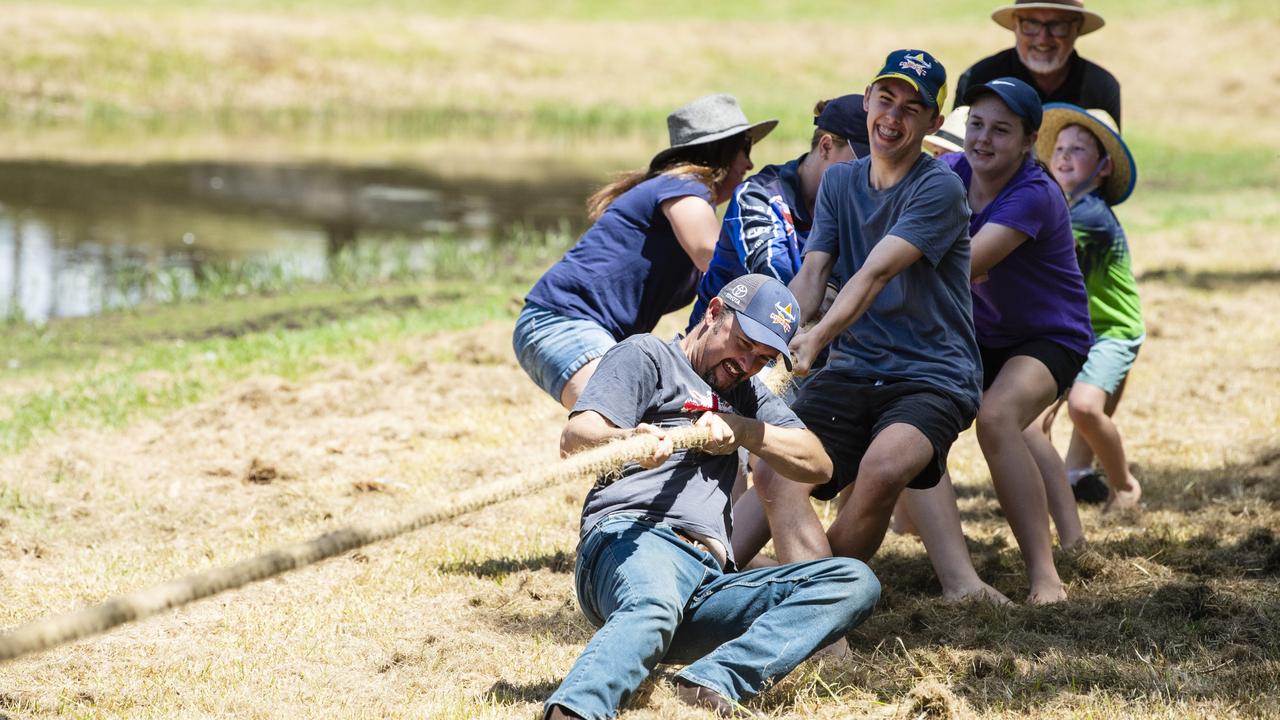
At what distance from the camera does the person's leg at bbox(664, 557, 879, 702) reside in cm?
412

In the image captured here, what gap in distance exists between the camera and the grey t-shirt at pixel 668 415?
416cm

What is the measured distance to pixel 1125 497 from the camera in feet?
21.3

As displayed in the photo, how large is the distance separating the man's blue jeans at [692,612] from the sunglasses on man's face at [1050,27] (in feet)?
11.9

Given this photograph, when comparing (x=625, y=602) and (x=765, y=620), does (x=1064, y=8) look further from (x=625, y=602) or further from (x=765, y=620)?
(x=625, y=602)

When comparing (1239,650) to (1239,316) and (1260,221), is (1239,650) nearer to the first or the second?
(1239,316)

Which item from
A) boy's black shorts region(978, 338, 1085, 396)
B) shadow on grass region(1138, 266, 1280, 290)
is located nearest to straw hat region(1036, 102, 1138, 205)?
boy's black shorts region(978, 338, 1085, 396)

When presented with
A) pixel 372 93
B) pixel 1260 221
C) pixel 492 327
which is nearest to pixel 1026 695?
pixel 492 327

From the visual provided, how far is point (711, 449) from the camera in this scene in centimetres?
411

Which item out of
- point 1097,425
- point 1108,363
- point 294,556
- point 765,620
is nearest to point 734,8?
point 1108,363

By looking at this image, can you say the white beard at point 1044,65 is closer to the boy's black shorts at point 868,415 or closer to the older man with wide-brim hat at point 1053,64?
the older man with wide-brim hat at point 1053,64

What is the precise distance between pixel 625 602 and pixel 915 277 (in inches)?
63.6

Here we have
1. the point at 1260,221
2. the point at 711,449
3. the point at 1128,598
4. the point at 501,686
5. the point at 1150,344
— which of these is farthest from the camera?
the point at 1260,221

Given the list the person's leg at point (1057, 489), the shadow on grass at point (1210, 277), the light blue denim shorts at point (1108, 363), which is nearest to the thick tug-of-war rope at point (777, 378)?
the person's leg at point (1057, 489)

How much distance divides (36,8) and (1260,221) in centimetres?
2856
